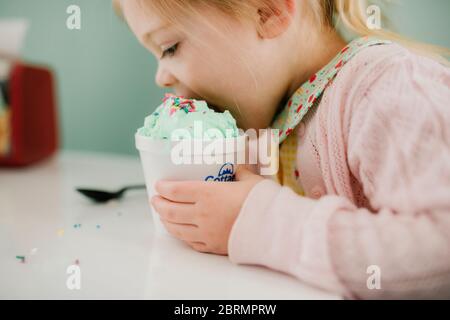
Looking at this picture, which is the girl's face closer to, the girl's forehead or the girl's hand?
the girl's forehead

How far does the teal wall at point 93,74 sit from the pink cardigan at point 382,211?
1.32ft

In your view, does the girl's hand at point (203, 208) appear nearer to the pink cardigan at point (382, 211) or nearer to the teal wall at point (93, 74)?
the pink cardigan at point (382, 211)

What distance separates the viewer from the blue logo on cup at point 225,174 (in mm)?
441

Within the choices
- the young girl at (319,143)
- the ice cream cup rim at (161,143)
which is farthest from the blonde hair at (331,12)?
the ice cream cup rim at (161,143)

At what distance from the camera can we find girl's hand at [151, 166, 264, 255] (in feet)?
1.31

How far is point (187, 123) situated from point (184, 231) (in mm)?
110

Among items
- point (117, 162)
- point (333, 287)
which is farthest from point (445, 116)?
point (117, 162)

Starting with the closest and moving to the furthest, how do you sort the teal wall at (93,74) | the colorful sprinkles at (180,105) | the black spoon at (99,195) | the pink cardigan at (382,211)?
the pink cardigan at (382,211) < the colorful sprinkles at (180,105) < the black spoon at (99,195) < the teal wall at (93,74)

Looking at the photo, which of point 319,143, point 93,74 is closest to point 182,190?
point 319,143

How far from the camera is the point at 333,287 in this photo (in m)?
0.35
